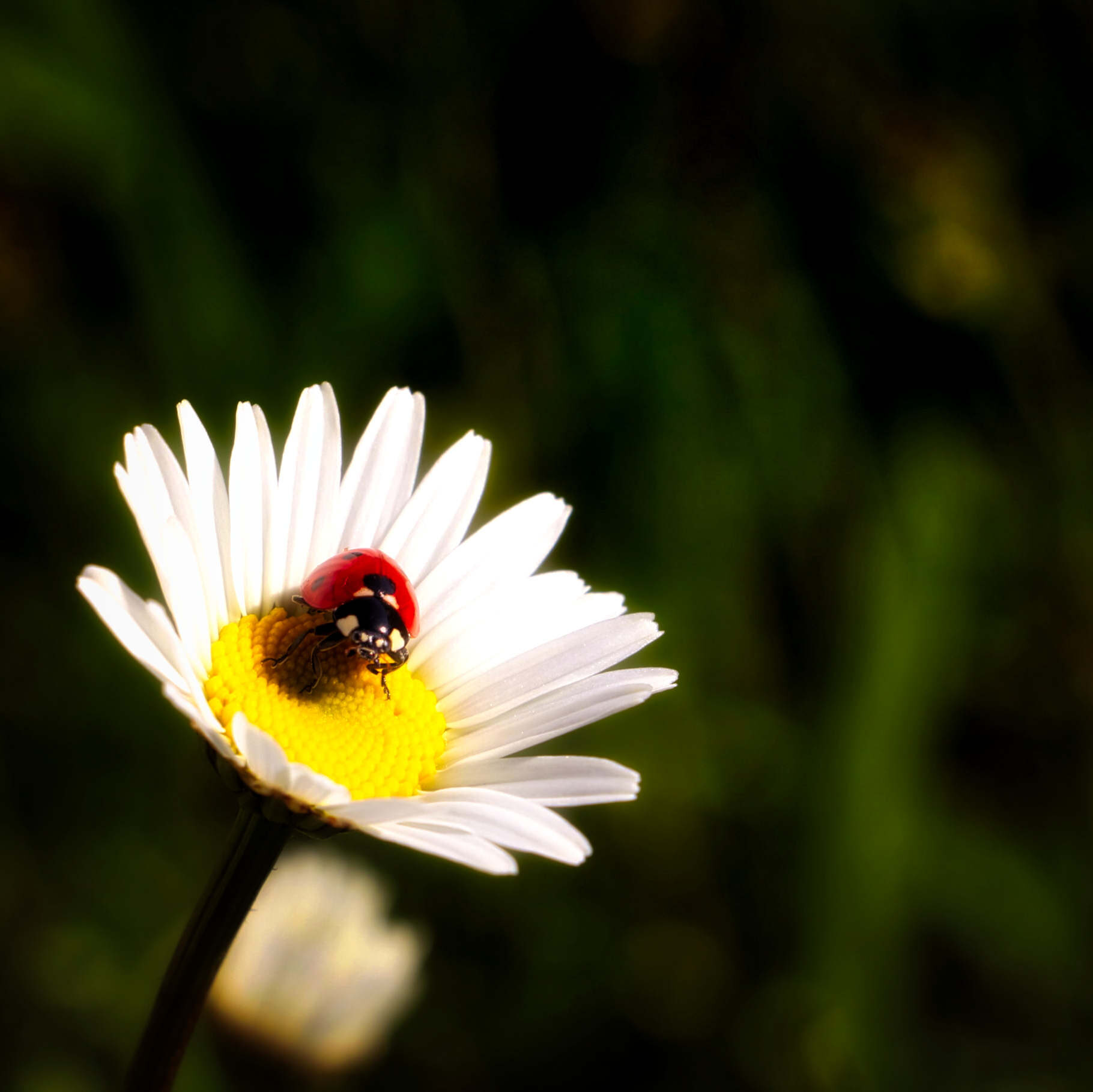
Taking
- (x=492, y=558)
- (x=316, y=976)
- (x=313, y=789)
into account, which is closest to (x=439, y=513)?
(x=492, y=558)

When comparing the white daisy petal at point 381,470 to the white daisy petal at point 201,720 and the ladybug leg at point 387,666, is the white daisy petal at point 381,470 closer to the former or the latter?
the ladybug leg at point 387,666

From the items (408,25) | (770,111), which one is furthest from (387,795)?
(770,111)

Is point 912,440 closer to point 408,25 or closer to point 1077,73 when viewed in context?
point 1077,73

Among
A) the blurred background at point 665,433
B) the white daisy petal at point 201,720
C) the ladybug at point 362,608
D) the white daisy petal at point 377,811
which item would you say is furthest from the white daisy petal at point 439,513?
the blurred background at point 665,433

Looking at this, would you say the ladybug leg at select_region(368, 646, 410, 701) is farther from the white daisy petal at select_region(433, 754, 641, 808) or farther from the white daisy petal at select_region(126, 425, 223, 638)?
the white daisy petal at select_region(126, 425, 223, 638)

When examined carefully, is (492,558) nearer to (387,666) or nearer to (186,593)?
(387,666)

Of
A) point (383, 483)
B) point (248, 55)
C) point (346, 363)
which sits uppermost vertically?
point (248, 55)
